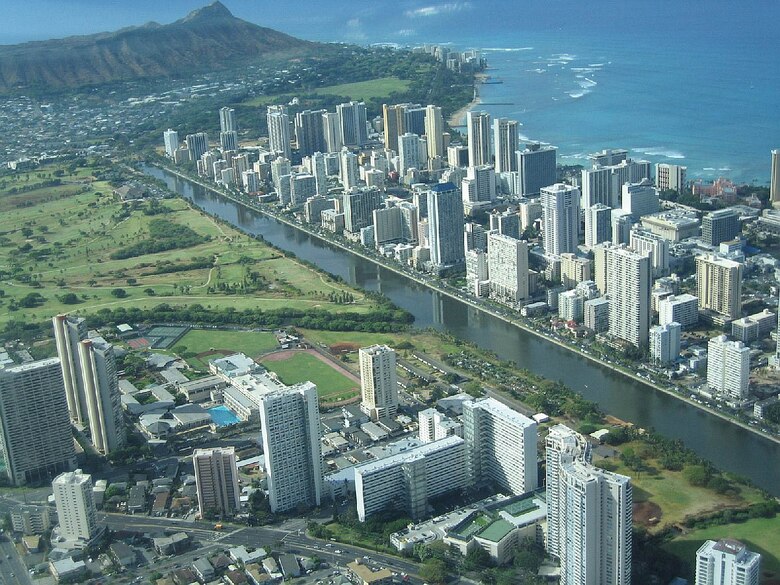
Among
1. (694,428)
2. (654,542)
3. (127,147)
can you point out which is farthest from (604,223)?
(127,147)

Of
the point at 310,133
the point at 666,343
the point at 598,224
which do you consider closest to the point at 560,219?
the point at 598,224

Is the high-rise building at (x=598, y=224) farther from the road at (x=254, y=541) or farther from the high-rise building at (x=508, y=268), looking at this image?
the road at (x=254, y=541)

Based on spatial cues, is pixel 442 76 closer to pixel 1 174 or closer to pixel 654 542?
pixel 1 174

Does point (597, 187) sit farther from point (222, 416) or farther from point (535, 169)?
point (222, 416)

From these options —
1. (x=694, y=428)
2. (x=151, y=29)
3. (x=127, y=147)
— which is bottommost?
(x=694, y=428)

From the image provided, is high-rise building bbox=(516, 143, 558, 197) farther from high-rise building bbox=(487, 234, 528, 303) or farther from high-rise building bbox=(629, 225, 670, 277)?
high-rise building bbox=(487, 234, 528, 303)

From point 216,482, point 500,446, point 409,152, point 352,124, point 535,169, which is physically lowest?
point 216,482
